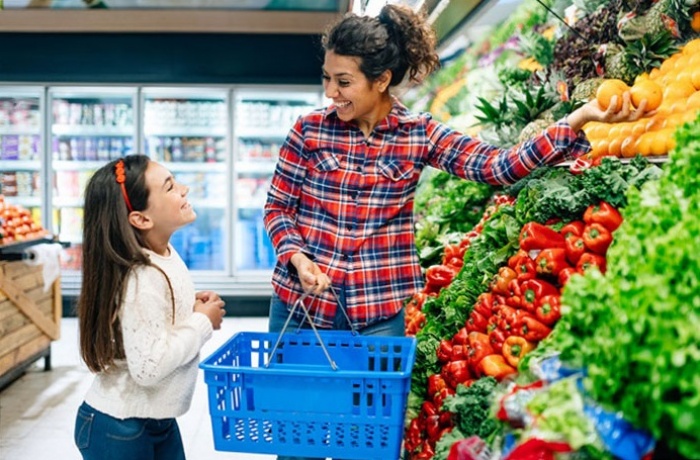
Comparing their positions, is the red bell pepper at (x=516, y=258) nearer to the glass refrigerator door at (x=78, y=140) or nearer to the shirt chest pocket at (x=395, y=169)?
the shirt chest pocket at (x=395, y=169)

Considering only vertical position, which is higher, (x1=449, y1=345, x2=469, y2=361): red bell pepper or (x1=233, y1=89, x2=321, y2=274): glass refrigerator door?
(x1=233, y1=89, x2=321, y2=274): glass refrigerator door

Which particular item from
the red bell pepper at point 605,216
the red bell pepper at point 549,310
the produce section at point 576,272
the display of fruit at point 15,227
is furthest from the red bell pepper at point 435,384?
the display of fruit at point 15,227

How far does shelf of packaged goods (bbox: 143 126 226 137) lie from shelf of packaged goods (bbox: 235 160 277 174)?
345 mm

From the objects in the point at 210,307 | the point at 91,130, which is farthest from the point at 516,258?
the point at 91,130

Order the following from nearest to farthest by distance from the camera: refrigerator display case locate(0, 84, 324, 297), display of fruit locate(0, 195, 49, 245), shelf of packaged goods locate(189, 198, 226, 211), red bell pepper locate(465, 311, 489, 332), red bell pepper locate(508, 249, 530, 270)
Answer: red bell pepper locate(508, 249, 530, 270)
red bell pepper locate(465, 311, 489, 332)
display of fruit locate(0, 195, 49, 245)
refrigerator display case locate(0, 84, 324, 297)
shelf of packaged goods locate(189, 198, 226, 211)

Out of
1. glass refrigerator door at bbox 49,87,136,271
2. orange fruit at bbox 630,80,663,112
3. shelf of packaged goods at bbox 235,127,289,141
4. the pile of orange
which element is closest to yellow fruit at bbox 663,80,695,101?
the pile of orange

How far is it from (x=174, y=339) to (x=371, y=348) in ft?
1.85

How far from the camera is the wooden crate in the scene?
4.91 meters

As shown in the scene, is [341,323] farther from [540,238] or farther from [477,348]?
[540,238]

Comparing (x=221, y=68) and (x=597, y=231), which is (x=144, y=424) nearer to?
(x=597, y=231)

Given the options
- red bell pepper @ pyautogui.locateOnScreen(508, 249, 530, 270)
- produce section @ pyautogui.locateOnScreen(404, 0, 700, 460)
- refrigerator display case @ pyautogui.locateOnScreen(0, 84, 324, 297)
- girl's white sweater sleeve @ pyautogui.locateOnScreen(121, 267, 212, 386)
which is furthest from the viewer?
refrigerator display case @ pyautogui.locateOnScreen(0, 84, 324, 297)

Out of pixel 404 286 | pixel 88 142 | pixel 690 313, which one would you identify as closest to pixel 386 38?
pixel 404 286

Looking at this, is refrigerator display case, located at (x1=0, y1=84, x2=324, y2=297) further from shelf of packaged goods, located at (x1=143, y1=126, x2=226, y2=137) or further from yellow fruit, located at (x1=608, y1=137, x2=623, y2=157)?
yellow fruit, located at (x1=608, y1=137, x2=623, y2=157)

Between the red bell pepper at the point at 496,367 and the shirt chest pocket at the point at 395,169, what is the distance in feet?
1.89
